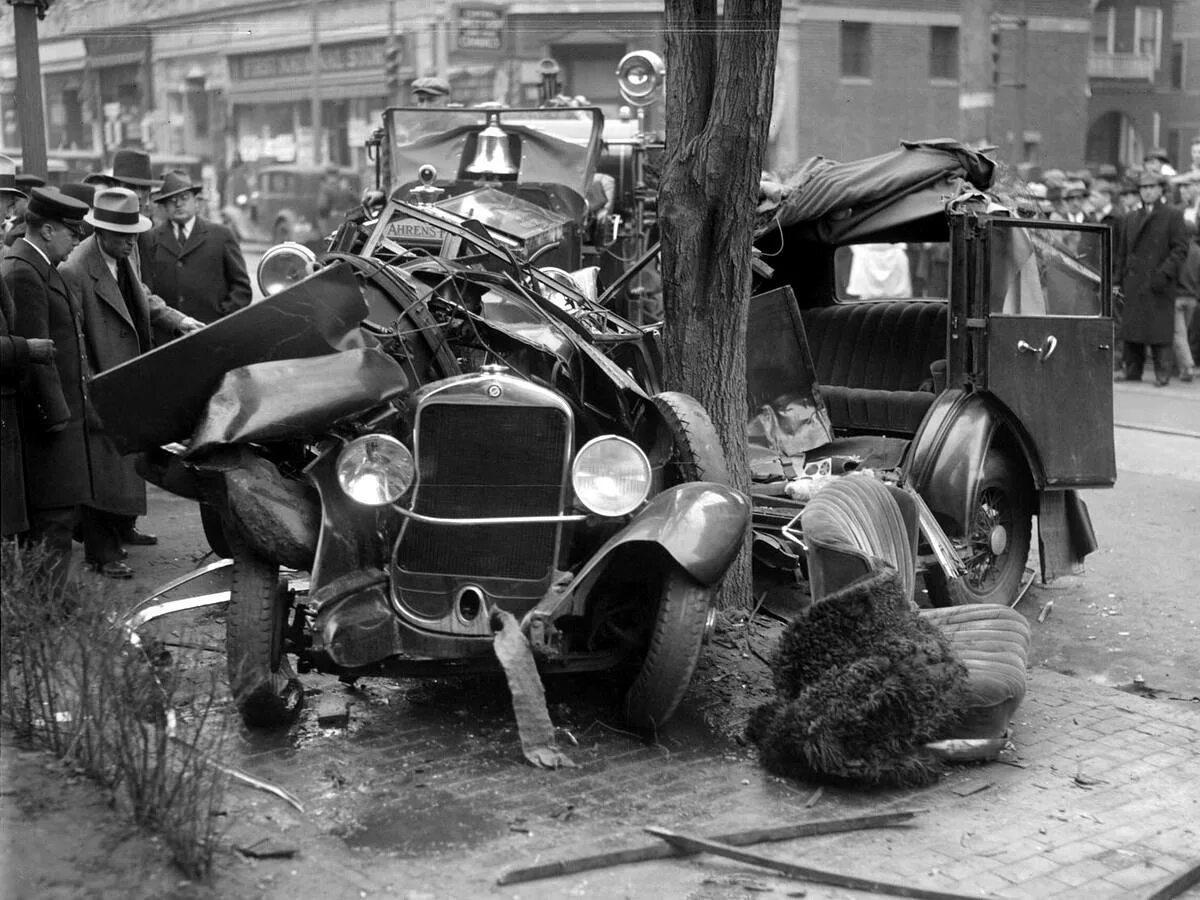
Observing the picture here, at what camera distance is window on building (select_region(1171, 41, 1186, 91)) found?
4406 cm

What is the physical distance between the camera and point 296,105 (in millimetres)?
38656

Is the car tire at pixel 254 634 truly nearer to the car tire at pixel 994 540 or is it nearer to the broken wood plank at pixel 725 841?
the broken wood plank at pixel 725 841

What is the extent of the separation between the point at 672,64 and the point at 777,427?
2.23 meters

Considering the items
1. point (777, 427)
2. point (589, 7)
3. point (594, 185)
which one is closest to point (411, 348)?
point (777, 427)

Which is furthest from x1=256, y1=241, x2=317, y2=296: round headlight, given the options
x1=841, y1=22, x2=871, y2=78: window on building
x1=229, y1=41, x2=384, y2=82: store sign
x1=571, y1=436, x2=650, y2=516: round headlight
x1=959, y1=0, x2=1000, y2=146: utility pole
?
x1=841, y1=22, x2=871, y2=78: window on building

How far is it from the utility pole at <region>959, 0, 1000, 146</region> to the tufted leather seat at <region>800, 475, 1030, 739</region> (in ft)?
46.3

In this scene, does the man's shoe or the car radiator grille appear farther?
the man's shoe

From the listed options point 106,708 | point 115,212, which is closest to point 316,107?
point 115,212

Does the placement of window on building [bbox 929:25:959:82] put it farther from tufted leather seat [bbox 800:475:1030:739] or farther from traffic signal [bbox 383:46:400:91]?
tufted leather seat [bbox 800:475:1030:739]

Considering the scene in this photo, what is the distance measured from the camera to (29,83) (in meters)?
8.98

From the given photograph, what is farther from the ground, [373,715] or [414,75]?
[414,75]

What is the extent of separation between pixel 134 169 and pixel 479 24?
847 inches

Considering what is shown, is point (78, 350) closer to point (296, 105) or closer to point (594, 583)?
point (594, 583)

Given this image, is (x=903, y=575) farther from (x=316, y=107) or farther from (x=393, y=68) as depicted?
(x=316, y=107)
